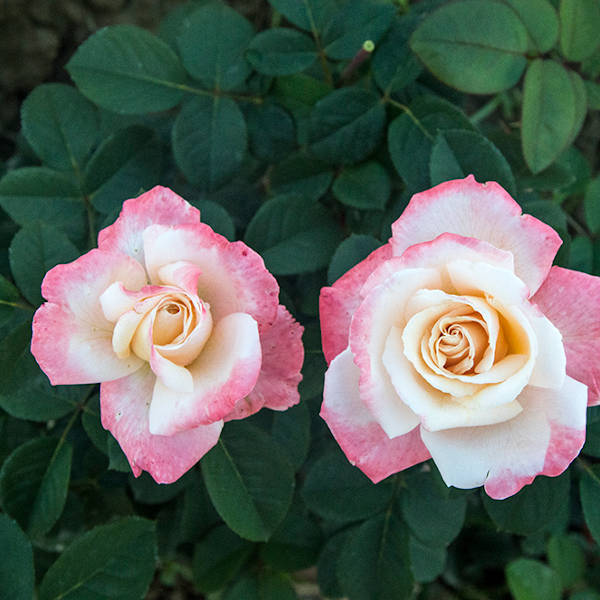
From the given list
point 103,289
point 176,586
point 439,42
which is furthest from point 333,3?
point 176,586

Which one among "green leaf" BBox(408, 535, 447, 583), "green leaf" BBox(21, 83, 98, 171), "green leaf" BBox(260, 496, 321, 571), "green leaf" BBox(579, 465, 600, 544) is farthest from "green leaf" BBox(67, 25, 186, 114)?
"green leaf" BBox(408, 535, 447, 583)

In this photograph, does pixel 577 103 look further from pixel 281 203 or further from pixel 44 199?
pixel 44 199

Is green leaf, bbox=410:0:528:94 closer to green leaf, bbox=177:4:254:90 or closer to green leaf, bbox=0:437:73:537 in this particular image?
green leaf, bbox=177:4:254:90

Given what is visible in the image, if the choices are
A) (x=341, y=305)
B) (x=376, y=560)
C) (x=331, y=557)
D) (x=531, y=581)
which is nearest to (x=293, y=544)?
(x=331, y=557)

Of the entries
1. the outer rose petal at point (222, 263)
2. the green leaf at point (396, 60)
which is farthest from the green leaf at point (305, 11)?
the outer rose petal at point (222, 263)

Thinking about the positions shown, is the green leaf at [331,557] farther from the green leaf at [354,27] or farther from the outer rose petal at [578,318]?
the green leaf at [354,27]

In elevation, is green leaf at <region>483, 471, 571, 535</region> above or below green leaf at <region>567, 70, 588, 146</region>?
below

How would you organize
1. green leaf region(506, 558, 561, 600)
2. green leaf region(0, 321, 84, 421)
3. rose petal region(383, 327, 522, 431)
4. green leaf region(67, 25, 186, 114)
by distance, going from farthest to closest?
green leaf region(506, 558, 561, 600) → green leaf region(67, 25, 186, 114) → green leaf region(0, 321, 84, 421) → rose petal region(383, 327, 522, 431)
